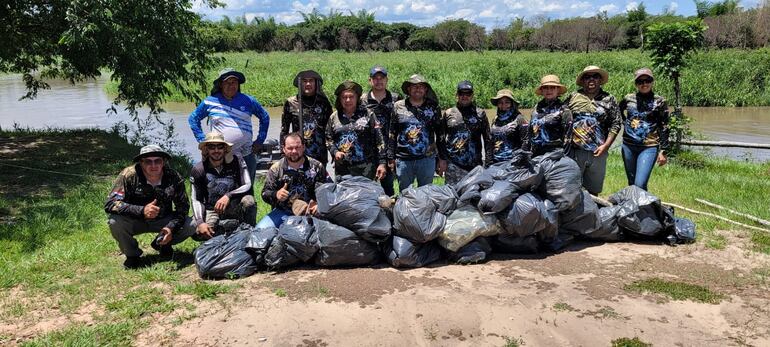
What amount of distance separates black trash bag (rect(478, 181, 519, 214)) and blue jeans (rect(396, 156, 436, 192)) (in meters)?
→ 0.82

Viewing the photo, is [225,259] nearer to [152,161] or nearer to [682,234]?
[152,161]

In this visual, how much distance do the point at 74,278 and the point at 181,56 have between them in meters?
5.73

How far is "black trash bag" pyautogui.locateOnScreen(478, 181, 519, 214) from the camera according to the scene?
434 centimetres

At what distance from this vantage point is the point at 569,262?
4.45 metres

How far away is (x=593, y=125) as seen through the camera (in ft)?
16.6

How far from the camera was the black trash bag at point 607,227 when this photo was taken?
4859mm

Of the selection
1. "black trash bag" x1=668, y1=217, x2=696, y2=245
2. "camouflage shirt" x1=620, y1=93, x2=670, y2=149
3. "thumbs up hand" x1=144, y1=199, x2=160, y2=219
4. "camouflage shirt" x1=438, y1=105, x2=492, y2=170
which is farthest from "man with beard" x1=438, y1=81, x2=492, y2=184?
"thumbs up hand" x1=144, y1=199, x2=160, y2=219

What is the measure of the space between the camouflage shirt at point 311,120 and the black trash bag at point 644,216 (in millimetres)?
2697

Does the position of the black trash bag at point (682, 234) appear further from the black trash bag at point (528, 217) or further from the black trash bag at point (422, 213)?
the black trash bag at point (422, 213)

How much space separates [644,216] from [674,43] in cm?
508

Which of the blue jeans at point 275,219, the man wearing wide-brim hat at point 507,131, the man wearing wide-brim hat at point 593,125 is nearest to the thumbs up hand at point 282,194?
the blue jeans at point 275,219

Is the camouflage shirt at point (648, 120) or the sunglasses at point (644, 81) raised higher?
the sunglasses at point (644, 81)

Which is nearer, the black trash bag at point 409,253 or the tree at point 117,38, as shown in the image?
the black trash bag at point 409,253

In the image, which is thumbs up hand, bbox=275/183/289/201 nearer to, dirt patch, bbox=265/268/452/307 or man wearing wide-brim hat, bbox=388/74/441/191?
dirt patch, bbox=265/268/452/307
